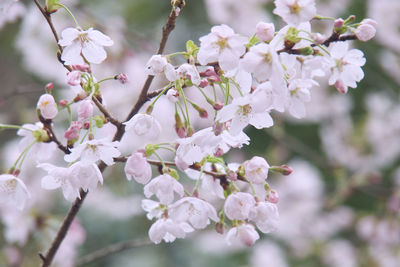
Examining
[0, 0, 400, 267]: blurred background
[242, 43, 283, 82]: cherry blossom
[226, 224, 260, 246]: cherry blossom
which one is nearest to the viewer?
[242, 43, 283, 82]: cherry blossom

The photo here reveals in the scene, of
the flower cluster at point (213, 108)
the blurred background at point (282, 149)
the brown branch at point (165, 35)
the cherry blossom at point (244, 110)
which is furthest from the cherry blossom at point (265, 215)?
the blurred background at point (282, 149)

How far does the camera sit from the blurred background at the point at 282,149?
1.95m

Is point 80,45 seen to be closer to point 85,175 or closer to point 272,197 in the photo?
point 85,175

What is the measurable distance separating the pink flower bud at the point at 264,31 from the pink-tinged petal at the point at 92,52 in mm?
219

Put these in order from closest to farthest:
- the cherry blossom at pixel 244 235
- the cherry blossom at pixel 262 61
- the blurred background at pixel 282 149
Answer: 1. the cherry blossom at pixel 262 61
2. the cherry blossom at pixel 244 235
3. the blurred background at pixel 282 149

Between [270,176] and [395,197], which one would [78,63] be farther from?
[270,176]

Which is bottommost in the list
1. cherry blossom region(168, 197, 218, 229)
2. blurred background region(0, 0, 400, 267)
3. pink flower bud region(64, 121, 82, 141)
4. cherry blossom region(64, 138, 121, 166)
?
blurred background region(0, 0, 400, 267)

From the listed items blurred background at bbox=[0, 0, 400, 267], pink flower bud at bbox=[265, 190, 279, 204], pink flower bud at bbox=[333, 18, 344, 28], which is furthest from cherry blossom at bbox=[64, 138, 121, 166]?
blurred background at bbox=[0, 0, 400, 267]

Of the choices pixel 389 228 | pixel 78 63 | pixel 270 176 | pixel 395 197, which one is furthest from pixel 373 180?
pixel 78 63

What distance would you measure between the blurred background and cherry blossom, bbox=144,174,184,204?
1.23 m

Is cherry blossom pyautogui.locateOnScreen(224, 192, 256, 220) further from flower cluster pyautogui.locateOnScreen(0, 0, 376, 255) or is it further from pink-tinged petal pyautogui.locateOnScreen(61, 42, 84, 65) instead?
pink-tinged petal pyautogui.locateOnScreen(61, 42, 84, 65)

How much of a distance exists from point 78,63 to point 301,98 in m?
0.29

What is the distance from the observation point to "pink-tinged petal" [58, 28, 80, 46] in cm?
59

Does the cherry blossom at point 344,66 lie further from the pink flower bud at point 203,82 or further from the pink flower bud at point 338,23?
the pink flower bud at point 203,82
